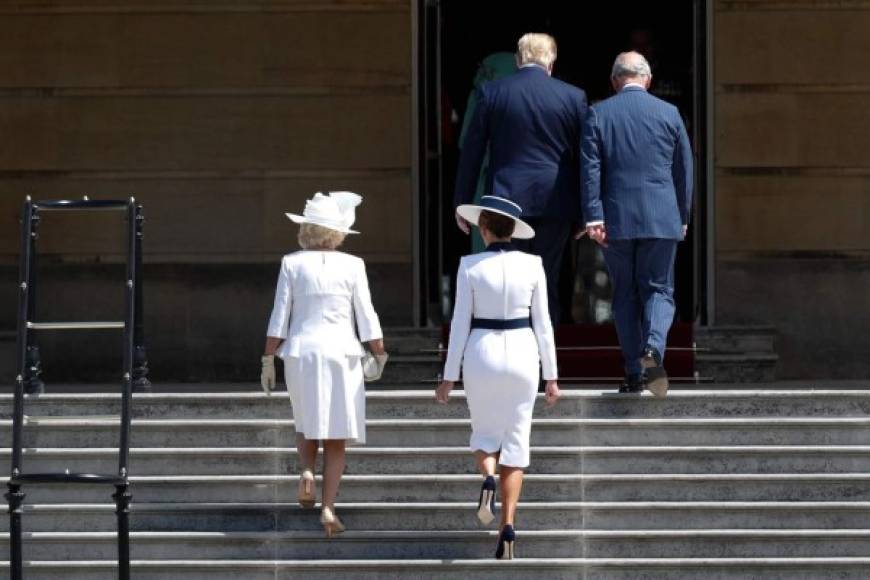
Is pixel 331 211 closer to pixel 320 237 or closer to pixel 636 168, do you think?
pixel 320 237

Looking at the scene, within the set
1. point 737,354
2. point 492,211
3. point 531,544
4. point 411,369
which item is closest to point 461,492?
point 531,544

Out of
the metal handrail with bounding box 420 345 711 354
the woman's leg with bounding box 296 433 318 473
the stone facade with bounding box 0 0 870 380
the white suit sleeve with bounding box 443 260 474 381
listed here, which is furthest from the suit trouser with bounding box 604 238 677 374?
the stone facade with bounding box 0 0 870 380

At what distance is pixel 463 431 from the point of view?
1280 cm

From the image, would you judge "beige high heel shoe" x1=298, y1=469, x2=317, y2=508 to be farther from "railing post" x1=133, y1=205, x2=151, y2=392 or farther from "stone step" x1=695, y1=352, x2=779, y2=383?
"stone step" x1=695, y1=352, x2=779, y2=383

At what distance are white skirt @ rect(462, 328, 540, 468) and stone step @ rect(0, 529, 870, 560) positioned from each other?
767 millimetres

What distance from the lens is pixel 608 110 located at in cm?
1302

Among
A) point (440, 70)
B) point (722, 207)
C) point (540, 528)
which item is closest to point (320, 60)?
point (440, 70)

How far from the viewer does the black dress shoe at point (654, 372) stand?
1262 centimetres

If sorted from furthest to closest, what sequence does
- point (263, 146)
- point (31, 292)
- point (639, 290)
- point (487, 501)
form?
point (263, 146), point (639, 290), point (31, 292), point (487, 501)

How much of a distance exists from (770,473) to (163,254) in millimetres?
5858

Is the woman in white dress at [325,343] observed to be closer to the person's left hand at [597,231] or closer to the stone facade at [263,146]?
the person's left hand at [597,231]

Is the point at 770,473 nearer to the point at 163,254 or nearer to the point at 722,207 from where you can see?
the point at 722,207

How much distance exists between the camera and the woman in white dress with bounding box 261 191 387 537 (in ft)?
38.9

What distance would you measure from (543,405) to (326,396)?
5.10 ft
